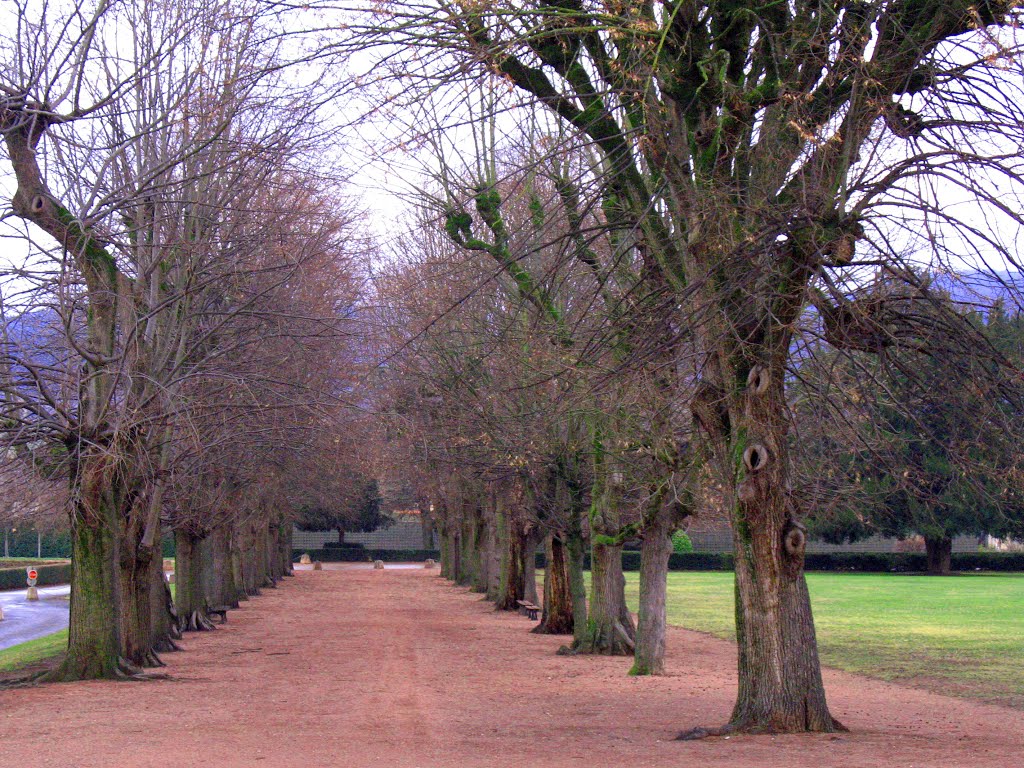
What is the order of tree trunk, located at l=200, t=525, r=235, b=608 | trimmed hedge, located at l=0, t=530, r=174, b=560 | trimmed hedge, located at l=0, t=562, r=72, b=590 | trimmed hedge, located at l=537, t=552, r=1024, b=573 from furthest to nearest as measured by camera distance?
trimmed hedge, located at l=0, t=530, r=174, b=560
trimmed hedge, located at l=537, t=552, r=1024, b=573
trimmed hedge, located at l=0, t=562, r=72, b=590
tree trunk, located at l=200, t=525, r=235, b=608

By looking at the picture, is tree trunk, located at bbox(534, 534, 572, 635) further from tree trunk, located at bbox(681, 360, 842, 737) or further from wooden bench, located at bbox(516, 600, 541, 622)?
tree trunk, located at bbox(681, 360, 842, 737)

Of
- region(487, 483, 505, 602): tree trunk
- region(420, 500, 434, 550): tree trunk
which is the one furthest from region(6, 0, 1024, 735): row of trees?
region(420, 500, 434, 550): tree trunk

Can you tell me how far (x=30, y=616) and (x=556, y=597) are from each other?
19.5 m

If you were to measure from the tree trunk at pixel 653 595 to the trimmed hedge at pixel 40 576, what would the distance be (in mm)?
35790

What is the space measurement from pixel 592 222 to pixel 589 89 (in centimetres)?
845

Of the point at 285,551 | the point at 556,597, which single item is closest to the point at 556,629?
the point at 556,597

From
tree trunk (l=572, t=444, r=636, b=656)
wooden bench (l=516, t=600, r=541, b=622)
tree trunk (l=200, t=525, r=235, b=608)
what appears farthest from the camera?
tree trunk (l=200, t=525, r=235, b=608)

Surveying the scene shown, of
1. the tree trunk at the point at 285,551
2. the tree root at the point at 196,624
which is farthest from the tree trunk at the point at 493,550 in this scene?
the tree trunk at the point at 285,551

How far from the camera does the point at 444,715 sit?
13125 mm

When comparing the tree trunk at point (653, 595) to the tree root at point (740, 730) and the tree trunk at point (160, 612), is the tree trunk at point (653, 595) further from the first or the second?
the tree trunk at point (160, 612)

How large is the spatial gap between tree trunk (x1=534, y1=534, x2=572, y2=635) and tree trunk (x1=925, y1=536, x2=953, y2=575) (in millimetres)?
47346

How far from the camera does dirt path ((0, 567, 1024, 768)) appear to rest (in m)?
9.81

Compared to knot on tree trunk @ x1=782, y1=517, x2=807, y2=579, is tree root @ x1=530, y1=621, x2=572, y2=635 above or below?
below

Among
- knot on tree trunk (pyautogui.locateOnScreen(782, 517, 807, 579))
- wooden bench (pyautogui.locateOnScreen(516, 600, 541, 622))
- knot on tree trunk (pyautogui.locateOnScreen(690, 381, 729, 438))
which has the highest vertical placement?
knot on tree trunk (pyautogui.locateOnScreen(690, 381, 729, 438))
